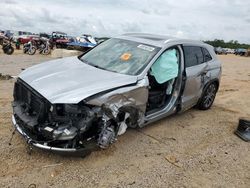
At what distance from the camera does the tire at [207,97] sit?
24.0ft

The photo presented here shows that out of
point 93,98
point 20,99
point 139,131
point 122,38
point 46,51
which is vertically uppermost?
point 122,38

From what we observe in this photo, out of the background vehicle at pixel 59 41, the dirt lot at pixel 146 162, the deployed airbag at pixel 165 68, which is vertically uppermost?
the deployed airbag at pixel 165 68

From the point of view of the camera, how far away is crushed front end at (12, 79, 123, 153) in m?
3.98

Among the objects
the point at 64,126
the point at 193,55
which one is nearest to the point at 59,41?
the point at 193,55

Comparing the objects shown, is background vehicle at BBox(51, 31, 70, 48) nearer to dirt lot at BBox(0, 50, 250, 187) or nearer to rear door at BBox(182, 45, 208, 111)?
rear door at BBox(182, 45, 208, 111)

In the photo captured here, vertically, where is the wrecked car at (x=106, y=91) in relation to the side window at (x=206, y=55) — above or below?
below

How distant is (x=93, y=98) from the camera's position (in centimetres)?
413

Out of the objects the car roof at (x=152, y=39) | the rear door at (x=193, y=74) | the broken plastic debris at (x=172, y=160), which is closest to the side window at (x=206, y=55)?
the rear door at (x=193, y=74)

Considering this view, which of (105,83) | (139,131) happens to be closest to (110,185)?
(105,83)

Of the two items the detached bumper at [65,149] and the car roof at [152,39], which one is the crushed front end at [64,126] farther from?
the car roof at [152,39]

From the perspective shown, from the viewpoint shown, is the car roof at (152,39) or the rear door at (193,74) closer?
the car roof at (152,39)

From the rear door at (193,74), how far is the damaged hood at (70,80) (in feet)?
5.87

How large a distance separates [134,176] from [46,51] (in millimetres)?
23212

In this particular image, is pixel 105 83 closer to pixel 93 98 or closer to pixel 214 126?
pixel 93 98
